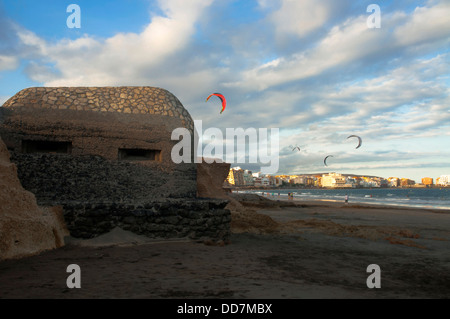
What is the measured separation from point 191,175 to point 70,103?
416cm

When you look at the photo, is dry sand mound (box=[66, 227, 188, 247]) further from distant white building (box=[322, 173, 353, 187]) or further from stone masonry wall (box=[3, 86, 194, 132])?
distant white building (box=[322, 173, 353, 187])

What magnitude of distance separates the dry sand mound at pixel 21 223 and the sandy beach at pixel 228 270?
10.7 inches

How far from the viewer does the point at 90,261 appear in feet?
20.9

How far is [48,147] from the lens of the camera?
953cm

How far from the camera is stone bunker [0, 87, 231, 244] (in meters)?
8.43

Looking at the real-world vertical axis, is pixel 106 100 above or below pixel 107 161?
above

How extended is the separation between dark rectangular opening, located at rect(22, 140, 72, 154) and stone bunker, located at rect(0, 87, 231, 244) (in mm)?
25

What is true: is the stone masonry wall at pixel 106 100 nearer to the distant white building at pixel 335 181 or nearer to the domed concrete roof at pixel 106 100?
the domed concrete roof at pixel 106 100

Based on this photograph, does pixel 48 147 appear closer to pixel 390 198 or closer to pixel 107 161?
pixel 107 161

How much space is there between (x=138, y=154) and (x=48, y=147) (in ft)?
8.28

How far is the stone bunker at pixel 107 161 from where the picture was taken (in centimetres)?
843

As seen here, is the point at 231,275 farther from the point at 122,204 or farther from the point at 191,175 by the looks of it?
the point at 191,175

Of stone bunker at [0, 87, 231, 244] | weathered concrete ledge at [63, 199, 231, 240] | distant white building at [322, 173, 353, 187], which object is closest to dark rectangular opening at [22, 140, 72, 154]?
stone bunker at [0, 87, 231, 244]

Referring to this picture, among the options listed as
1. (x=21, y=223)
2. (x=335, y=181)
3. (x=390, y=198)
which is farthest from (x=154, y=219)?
(x=335, y=181)
